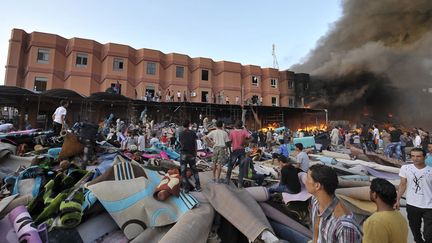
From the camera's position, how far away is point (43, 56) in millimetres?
23484

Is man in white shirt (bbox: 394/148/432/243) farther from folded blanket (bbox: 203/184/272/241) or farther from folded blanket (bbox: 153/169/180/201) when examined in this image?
folded blanket (bbox: 153/169/180/201)

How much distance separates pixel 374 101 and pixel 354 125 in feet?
25.5

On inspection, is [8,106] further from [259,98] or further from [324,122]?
[324,122]

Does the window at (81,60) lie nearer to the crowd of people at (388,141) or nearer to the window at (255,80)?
the window at (255,80)

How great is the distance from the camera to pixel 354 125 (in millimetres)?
33719

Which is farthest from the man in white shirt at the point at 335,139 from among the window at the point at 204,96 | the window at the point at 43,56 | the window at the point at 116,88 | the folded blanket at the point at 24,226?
the window at the point at 43,56

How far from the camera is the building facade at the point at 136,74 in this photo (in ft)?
75.8

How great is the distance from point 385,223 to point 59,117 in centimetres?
923

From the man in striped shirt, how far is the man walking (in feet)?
0.49

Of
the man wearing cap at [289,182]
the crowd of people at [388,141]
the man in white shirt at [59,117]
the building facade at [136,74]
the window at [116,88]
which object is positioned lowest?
the man wearing cap at [289,182]

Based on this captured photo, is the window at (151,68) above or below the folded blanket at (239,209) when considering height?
above

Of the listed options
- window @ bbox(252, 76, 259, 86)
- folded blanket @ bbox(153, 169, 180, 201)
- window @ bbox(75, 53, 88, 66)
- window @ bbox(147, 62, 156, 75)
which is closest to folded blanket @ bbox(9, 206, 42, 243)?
folded blanket @ bbox(153, 169, 180, 201)

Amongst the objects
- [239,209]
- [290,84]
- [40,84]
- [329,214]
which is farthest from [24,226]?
[290,84]

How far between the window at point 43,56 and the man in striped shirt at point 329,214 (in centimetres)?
2778
